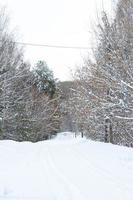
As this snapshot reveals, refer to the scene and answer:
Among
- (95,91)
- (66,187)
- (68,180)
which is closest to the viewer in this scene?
(66,187)

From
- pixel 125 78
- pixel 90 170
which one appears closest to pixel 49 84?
pixel 125 78

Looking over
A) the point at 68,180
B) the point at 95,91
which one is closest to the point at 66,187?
the point at 68,180

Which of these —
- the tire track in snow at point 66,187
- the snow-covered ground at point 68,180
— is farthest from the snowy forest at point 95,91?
the tire track in snow at point 66,187

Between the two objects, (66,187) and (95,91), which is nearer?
(66,187)

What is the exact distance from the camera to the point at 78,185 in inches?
336

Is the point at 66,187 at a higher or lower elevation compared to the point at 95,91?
lower

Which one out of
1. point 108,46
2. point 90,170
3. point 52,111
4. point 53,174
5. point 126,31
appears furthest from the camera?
point 52,111

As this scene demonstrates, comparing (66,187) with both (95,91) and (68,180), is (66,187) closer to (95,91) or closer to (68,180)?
(68,180)

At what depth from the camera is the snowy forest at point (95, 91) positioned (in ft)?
68.6

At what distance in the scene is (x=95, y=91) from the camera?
26344 millimetres

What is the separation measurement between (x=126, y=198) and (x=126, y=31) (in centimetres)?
1492

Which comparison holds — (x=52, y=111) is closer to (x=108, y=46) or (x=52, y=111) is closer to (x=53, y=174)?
(x=108, y=46)

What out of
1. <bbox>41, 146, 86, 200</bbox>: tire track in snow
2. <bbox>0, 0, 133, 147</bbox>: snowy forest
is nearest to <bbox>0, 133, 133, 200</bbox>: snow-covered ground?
<bbox>41, 146, 86, 200</bbox>: tire track in snow

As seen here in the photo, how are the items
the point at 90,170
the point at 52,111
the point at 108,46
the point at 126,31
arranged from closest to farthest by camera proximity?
the point at 90,170
the point at 126,31
the point at 108,46
the point at 52,111
